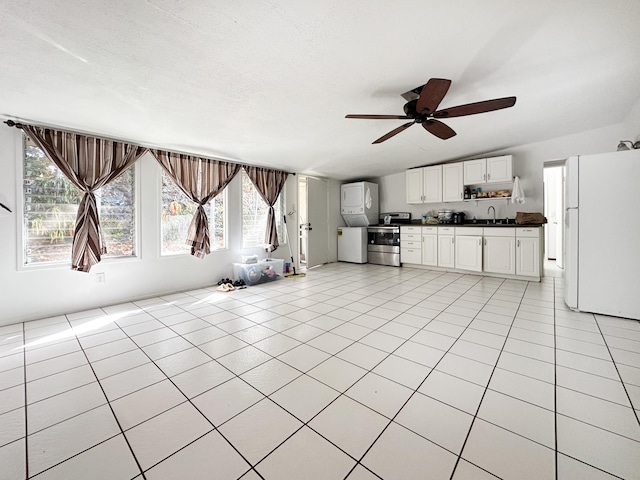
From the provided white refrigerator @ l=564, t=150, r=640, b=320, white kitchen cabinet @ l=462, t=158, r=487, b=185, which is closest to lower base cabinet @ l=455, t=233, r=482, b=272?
white kitchen cabinet @ l=462, t=158, r=487, b=185

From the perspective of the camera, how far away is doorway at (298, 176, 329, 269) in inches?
242

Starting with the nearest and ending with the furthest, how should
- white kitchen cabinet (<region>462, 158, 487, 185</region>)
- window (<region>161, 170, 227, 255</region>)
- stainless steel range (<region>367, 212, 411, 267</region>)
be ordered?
window (<region>161, 170, 227, 255</region>) → white kitchen cabinet (<region>462, 158, 487, 185</region>) → stainless steel range (<region>367, 212, 411, 267</region>)

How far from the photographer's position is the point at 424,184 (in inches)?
240

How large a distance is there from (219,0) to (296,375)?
2.41 m

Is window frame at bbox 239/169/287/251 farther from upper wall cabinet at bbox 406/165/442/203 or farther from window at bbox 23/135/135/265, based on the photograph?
upper wall cabinet at bbox 406/165/442/203

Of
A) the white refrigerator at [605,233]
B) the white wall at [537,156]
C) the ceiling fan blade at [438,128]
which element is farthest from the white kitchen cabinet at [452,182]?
the ceiling fan blade at [438,128]

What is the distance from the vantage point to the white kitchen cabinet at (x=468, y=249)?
5.17m

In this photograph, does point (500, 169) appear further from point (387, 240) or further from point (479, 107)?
point (479, 107)

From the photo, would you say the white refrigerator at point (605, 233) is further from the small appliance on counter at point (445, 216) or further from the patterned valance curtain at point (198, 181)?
the patterned valance curtain at point (198, 181)

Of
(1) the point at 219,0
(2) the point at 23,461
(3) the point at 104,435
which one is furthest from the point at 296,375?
(1) the point at 219,0

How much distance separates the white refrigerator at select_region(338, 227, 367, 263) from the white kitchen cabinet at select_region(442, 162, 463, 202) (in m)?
2.01

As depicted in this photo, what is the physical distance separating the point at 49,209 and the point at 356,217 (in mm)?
5604

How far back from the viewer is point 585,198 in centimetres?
300

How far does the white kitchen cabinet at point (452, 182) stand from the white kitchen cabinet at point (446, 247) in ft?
2.28
